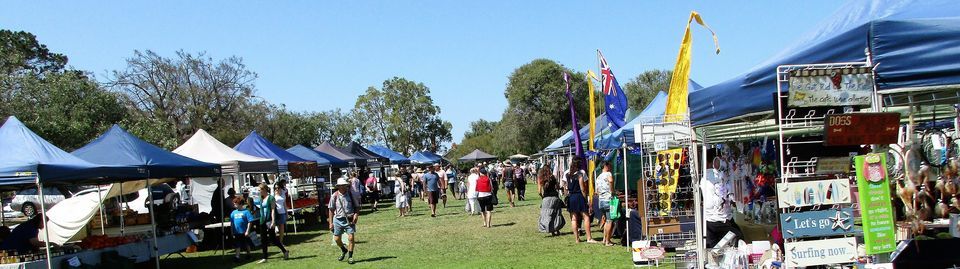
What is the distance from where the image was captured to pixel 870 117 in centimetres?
428

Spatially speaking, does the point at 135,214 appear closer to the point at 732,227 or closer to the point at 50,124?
the point at 732,227

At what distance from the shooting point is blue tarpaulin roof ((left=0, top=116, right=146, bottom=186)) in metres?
8.76

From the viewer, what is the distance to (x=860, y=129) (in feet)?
14.2

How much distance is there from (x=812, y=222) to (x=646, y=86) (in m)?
54.0

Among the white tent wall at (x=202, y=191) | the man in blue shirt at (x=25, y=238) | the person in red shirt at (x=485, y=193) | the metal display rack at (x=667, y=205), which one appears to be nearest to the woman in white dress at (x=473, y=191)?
the person in red shirt at (x=485, y=193)

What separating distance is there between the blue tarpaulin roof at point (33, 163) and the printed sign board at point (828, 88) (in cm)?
877

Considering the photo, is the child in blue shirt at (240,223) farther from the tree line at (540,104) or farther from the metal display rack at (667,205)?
the tree line at (540,104)

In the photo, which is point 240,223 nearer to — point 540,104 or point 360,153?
point 360,153

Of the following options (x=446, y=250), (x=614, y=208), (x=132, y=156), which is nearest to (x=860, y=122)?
(x=614, y=208)

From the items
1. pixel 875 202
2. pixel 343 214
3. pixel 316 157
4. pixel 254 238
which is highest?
pixel 875 202

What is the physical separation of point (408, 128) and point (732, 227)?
206ft

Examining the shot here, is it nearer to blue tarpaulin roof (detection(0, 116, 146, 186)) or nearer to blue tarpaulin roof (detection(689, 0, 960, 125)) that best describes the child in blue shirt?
blue tarpaulin roof (detection(0, 116, 146, 186))

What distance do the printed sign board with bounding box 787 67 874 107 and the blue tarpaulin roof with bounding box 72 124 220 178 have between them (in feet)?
32.2

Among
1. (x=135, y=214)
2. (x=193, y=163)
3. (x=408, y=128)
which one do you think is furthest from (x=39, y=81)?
(x=408, y=128)
